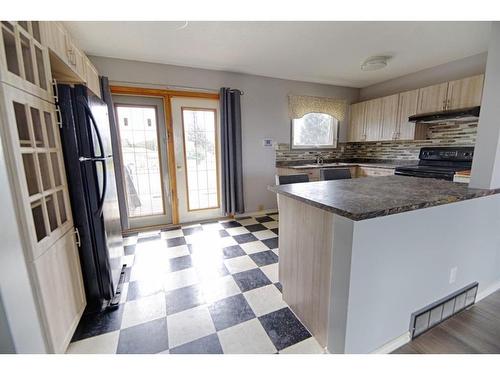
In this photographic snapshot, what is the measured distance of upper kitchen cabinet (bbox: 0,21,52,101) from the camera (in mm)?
934

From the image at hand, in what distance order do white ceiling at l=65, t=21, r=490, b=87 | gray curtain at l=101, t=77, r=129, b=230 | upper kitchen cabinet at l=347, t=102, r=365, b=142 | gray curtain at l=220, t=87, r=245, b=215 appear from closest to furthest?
white ceiling at l=65, t=21, r=490, b=87 < gray curtain at l=101, t=77, r=129, b=230 < gray curtain at l=220, t=87, r=245, b=215 < upper kitchen cabinet at l=347, t=102, r=365, b=142

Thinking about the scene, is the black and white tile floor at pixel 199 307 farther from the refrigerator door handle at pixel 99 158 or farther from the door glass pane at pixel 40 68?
the door glass pane at pixel 40 68

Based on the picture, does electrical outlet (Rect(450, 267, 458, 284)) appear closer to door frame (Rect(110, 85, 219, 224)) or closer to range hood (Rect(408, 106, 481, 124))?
range hood (Rect(408, 106, 481, 124))

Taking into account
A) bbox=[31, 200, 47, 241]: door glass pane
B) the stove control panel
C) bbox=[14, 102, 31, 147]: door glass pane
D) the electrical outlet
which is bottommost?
the electrical outlet

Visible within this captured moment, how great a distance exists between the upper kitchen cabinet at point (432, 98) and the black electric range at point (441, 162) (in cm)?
65

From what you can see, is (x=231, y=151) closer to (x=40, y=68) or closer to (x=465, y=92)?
(x=40, y=68)

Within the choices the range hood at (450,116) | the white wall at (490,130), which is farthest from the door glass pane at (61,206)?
the range hood at (450,116)

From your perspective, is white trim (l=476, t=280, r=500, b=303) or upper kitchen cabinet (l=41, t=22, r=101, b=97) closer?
upper kitchen cabinet (l=41, t=22, r=101, b=97)

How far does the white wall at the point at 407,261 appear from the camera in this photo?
1053mm

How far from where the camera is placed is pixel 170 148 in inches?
123

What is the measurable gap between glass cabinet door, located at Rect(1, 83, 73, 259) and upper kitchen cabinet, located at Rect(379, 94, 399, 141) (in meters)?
4.30

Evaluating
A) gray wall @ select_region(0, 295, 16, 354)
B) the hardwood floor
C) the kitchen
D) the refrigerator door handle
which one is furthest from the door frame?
the hardwood floor
